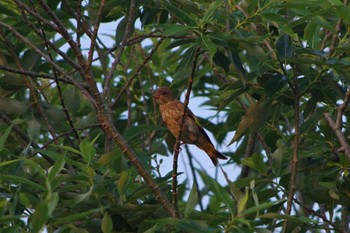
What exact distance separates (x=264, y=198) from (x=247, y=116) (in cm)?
58

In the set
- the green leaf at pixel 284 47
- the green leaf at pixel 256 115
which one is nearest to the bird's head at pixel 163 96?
the green leaf at pixel 256 115

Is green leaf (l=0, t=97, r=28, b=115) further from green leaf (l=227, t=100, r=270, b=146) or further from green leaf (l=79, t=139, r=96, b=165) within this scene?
green leaf (l=79, t=139, r=96, b=165)

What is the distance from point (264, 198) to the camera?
19.7ft

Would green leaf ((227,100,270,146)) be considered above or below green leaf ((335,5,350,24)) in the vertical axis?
below

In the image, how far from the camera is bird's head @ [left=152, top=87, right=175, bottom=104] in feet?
27.3

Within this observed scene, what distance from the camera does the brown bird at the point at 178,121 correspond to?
8.34 metres

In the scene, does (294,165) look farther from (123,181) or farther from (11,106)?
(11,106)

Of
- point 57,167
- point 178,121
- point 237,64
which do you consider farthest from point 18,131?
point 57,167

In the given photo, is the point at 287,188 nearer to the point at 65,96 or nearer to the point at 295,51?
the point at 295,51

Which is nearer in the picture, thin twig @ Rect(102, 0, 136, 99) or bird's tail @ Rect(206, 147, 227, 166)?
thin twig @ Rect(102, 0, 136, 99)

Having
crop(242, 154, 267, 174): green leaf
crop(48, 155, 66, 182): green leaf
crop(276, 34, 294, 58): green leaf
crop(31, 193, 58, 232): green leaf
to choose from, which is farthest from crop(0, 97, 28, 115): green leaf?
crop(31, 193, 58, 232): green leaf

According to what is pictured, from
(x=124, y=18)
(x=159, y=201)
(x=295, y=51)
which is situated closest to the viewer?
(x=159, y=201)

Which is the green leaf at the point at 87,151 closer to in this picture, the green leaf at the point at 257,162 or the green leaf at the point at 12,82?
the green leaf at the point at 257,162

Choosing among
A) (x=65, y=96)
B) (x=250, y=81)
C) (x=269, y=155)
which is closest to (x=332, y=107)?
(x=250, y=81)
